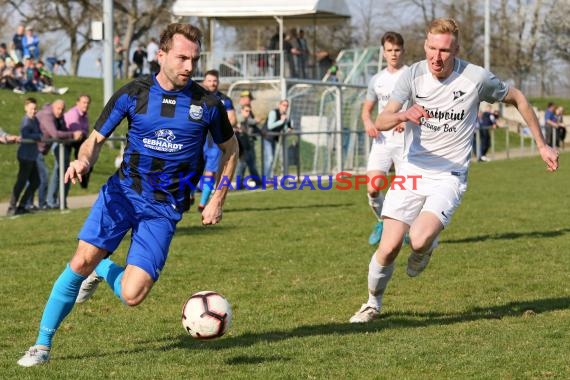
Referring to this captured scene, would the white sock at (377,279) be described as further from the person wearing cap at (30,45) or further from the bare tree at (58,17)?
the bare tree at (58,17)

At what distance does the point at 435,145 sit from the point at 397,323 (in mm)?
1365

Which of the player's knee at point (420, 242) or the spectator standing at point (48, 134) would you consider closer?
the player's knee at point (420, 242)

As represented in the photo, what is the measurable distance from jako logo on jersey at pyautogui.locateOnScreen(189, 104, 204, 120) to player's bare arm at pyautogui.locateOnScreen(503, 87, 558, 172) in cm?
250

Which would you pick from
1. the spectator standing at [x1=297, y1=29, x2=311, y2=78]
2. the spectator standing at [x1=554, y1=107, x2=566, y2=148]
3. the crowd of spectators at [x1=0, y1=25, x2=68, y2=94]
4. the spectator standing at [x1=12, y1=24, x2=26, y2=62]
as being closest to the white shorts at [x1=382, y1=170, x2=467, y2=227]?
the spectator standing at [x1=297, y1=29, x2=311, y2=78]

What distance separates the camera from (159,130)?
681cm

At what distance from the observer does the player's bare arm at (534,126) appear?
25.6 feet

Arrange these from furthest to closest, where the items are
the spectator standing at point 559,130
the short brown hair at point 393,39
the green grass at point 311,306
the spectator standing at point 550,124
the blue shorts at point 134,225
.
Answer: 1. the spectator standing at point 559,130
2. the spectator standing at point 550,124
3. the short brown hair at point 393,39
4. the blue shorts at point 134,225
5. the green grass at point 311,306

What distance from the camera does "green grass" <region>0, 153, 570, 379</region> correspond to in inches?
254

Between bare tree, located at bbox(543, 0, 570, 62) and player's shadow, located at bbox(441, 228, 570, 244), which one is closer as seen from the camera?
player's shadow, located at bbox(441, 228, 570, 244)

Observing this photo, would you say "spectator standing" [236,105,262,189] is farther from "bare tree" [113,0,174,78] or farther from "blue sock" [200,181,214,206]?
"bare tree" [113,0,174,78]

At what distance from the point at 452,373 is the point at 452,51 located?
8.50ft

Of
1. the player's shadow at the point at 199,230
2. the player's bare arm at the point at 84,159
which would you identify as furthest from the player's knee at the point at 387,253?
the player's shadow at the point at 199,230

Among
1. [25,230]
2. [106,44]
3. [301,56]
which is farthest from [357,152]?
[25,230]

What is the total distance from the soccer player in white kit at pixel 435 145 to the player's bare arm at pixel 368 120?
1.26m
